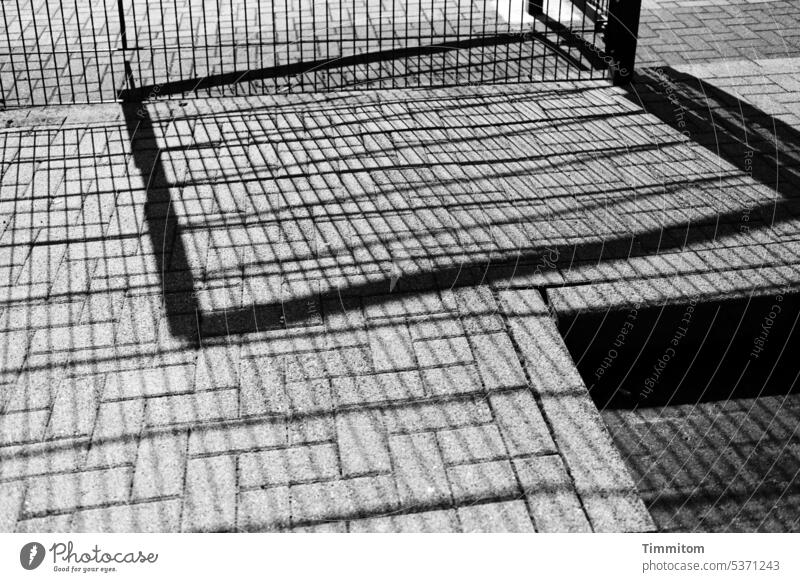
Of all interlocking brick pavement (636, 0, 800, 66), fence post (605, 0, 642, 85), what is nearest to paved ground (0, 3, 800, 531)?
fence post (605, 0, 642, 85)

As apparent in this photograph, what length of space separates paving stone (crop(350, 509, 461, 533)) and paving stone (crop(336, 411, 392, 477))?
0.88 feet

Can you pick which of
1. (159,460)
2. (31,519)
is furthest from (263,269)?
(31,519)

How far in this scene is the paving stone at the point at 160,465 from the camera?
4.08m

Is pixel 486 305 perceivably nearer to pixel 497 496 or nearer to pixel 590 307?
pixel 590 307

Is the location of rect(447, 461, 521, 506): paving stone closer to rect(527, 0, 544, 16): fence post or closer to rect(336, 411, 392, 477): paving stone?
rect(336, 411, 392, 477): paving stone

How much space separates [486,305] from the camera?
5.22m

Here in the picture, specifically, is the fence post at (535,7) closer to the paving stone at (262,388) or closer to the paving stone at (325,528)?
the paving stone at (262,388)

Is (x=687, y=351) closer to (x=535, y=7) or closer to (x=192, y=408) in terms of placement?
(x=192, y=408)

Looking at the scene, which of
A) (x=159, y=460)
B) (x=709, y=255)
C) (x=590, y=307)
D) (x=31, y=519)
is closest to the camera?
(x=31, y=519)

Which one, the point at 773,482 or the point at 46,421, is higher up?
the point at 46,421

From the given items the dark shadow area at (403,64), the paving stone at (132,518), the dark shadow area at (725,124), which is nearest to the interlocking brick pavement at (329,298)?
the paving stone at (132,518)

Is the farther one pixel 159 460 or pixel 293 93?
pixel 293 93
